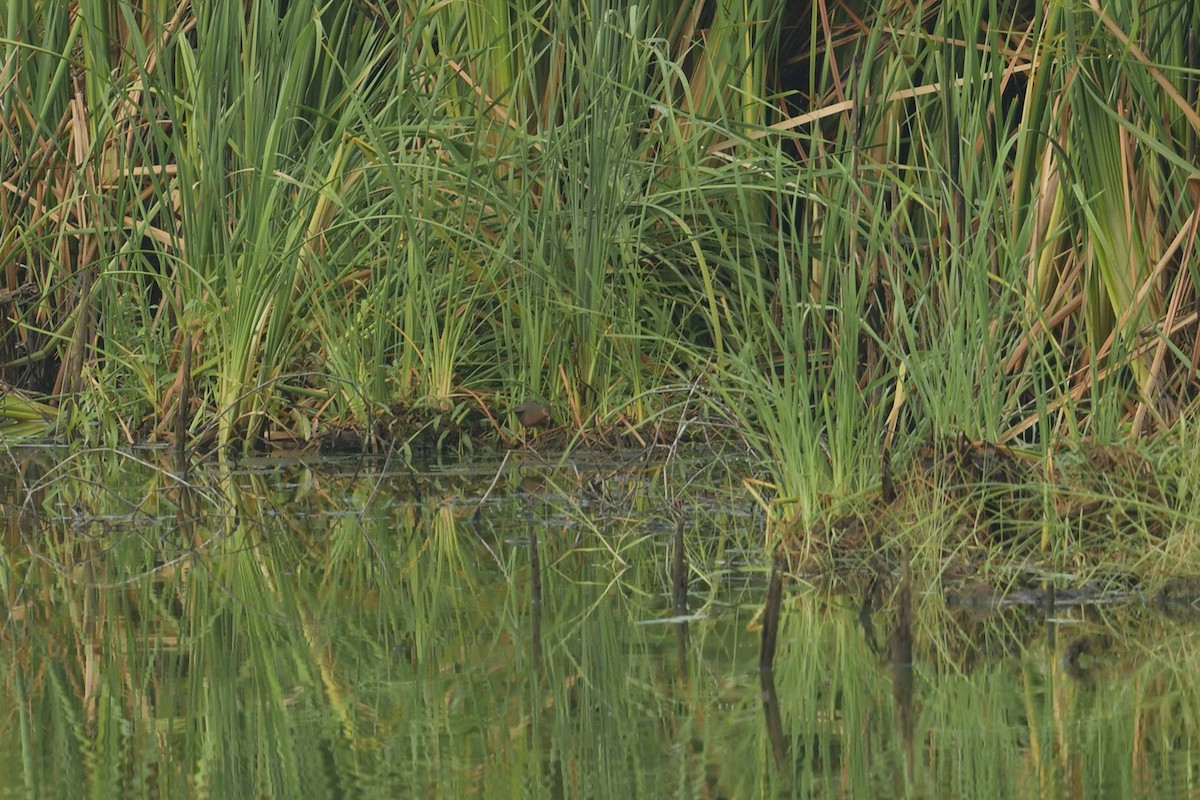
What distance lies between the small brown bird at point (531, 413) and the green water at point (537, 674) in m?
0.98

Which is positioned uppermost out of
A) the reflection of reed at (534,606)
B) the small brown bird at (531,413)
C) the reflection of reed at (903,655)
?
the reflection of reed at (903,655)

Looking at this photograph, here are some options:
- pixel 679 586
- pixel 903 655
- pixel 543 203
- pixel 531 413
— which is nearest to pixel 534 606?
pixel 679 586

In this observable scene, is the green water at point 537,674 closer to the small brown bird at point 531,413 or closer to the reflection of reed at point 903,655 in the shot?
the reflection of reed at point 903,655

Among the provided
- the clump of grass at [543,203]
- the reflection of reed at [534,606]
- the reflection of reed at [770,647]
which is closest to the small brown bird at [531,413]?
the clump of grass at [543,203]

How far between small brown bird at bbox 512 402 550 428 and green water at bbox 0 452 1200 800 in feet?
3.22

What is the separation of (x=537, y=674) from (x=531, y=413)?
2.42 metres

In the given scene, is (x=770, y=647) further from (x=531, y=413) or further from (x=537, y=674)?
(x=531, y=413)

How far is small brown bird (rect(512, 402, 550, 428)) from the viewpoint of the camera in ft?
16.7

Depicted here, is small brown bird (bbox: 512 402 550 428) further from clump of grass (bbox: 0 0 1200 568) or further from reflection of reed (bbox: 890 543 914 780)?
reflection of reed (bbox: 890 543 914 780)

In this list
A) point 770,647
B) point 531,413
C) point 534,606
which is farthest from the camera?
point 531,413

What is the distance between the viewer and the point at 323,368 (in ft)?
18.1

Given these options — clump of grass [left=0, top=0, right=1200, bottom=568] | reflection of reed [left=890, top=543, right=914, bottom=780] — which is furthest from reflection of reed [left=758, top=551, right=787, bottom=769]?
clump of grass [left=0, top=0, right=1200, bottom=568]

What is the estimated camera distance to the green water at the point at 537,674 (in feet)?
7.22

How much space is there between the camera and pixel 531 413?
5.09 metres
